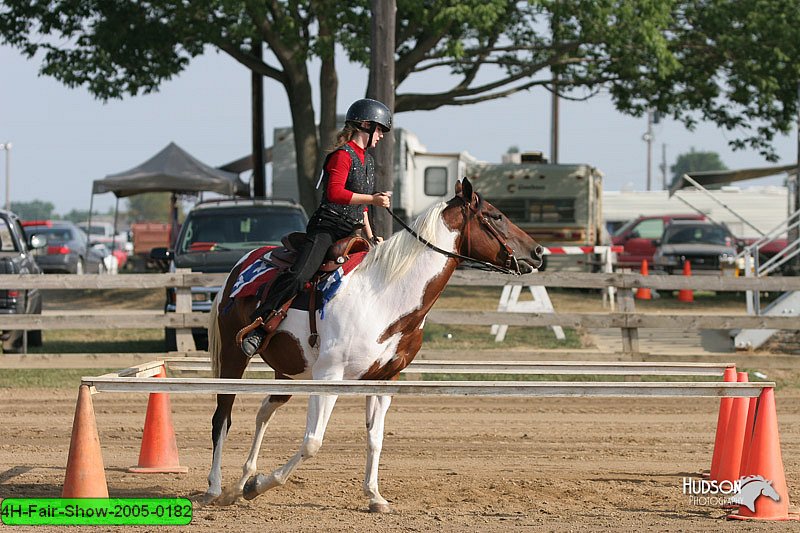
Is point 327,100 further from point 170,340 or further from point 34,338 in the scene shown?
point 170,340

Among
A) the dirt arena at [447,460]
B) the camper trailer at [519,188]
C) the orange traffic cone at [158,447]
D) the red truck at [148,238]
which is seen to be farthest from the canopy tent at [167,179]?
the orange traffic cone at [158,447]

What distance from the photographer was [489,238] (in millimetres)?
7555

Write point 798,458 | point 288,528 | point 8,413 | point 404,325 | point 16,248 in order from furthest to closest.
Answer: point 16,248 → point 8,413 → point 798,458 → point 404,325 → point 288,528

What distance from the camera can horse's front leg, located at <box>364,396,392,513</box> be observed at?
7344mm

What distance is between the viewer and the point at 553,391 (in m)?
7.02

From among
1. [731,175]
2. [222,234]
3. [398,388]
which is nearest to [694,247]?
[731,175]

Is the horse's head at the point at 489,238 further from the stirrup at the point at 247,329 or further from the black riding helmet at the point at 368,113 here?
the stirrup at the point at 247,329

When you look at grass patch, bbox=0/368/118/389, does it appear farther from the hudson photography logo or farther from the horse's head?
the hudson photography logo

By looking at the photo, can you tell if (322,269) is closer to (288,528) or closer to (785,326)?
(288,528)

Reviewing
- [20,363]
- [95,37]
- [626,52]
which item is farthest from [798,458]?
[95,37]

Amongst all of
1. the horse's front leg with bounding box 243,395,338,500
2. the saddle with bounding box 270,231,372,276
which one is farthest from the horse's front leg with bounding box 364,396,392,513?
the saddle with bounding box 270,231,372,276

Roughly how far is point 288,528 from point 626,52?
19.9 meters

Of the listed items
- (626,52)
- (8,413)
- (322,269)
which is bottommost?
(8,413)

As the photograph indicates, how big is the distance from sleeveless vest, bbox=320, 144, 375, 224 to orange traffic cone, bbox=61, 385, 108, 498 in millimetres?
1904
